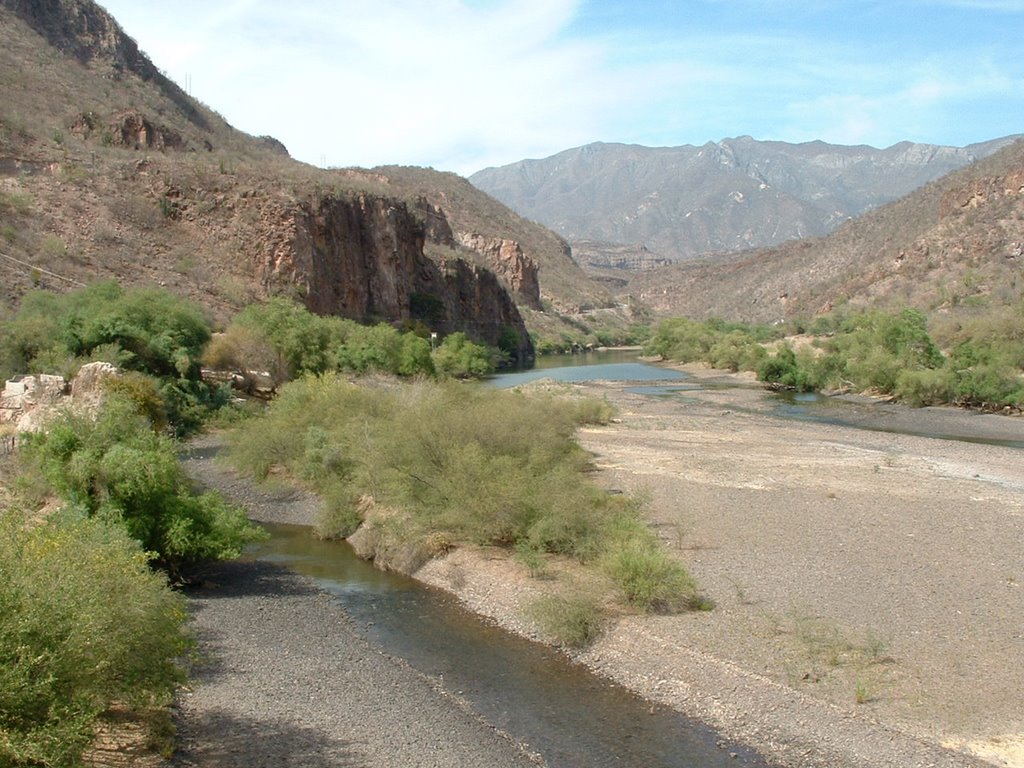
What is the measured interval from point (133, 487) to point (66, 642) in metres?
9.68

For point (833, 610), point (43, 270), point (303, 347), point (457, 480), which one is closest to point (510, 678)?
point (833, 610)

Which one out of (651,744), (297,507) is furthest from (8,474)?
(651,744)

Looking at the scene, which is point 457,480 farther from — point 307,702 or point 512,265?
point 512,265

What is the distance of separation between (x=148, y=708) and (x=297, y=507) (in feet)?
45.2

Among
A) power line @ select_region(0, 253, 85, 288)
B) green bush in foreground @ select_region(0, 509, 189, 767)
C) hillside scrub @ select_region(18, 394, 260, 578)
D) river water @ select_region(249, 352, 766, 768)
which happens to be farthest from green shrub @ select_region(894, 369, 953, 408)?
green bush in foreground @ select_region(0, 509, 189, 767)

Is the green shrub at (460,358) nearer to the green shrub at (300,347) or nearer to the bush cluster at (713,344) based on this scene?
the green shrub at (300,347)

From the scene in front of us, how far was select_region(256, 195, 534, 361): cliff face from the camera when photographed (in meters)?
59.3

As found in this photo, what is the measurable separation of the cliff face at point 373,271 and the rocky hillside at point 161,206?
163mm

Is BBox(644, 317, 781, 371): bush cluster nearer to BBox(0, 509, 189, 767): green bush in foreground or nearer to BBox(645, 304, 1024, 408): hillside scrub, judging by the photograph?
BBox(645, 304, 1024, 408): hillside scrub

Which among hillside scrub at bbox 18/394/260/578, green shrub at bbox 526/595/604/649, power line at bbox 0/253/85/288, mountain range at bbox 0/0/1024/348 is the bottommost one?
green shrub at bbox 526/595/604/649

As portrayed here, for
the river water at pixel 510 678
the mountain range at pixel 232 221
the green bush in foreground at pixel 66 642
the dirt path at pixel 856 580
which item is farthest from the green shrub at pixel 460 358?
the green bush in foreground at pixel 66 642

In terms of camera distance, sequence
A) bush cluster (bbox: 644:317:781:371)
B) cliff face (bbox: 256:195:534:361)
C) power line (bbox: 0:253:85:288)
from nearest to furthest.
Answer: power line (bbox: 0:253:85:288) → cliff face (bbox: 256:195:534:361) → bush cluster (bbox: 644:317:781:371)

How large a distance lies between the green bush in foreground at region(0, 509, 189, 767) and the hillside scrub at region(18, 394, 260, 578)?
652cm

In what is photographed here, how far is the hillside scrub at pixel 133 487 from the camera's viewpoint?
1616cm
